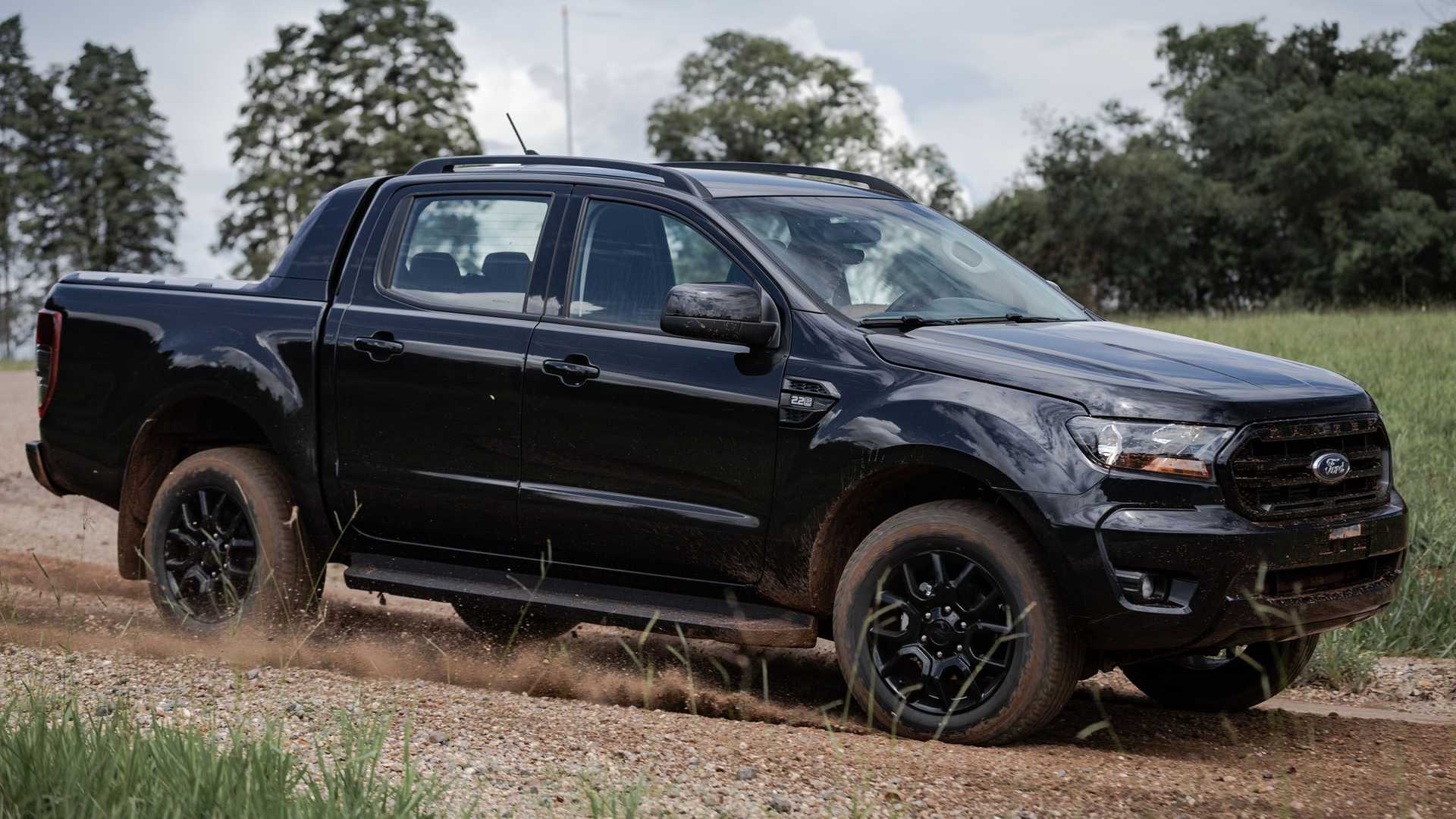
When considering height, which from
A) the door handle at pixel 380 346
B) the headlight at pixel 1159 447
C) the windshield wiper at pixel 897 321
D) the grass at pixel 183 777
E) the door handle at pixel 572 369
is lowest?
the grass at pixel 183 777

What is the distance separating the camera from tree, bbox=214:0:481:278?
5541 cm

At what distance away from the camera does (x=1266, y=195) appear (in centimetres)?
4406

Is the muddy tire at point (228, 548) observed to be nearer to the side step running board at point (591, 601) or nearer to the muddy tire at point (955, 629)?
the side step running board at point (591, 601)

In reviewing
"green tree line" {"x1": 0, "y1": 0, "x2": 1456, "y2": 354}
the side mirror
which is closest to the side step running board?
the side mirror

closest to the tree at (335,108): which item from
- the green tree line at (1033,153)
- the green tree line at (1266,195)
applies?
the green tree line at (1033,153)

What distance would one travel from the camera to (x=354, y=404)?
621cm

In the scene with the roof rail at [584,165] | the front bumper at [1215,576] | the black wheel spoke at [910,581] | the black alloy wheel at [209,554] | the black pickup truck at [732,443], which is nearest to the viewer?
the front bumper at [1215,576]

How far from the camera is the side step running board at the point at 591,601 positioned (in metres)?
5.29

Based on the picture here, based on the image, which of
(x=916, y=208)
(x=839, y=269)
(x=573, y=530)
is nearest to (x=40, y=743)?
(x=573, y=530)

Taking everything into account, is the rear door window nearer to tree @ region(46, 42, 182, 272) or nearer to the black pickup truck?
the black pickup truck

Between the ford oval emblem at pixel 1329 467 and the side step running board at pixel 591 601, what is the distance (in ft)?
5.55

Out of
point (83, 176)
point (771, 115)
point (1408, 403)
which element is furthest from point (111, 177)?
point (1408, 403)

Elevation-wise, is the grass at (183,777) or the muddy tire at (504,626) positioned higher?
the grass at (183,777)

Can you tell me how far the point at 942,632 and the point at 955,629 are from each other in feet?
0.14
